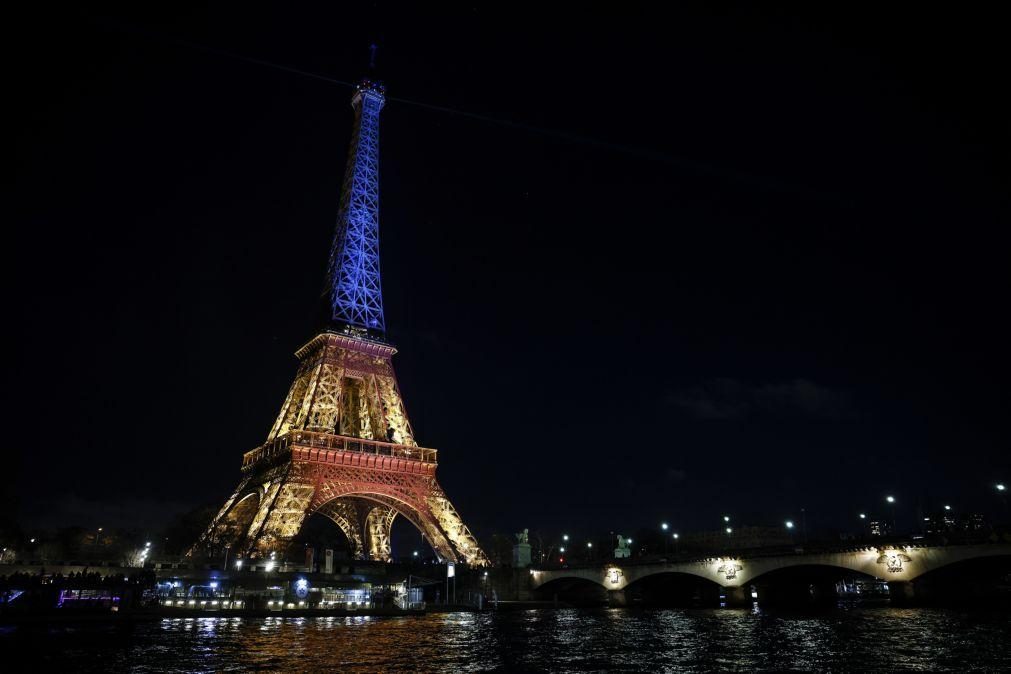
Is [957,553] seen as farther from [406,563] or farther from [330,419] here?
[330,419]

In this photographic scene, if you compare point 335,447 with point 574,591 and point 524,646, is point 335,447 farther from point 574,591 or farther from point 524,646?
point 574,591

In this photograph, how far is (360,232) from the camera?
8581 centimetres

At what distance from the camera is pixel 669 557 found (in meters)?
60.0

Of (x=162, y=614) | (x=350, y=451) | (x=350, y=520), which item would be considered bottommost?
(x=162, y=614)

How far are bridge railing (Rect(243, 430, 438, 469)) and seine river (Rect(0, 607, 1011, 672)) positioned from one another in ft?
79.7

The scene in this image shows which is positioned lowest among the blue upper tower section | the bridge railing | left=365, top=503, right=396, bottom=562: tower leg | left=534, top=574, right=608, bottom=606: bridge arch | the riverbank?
left=534, top=574, right=608, bottom=606: bridge arch

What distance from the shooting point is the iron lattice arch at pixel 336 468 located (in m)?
56.9

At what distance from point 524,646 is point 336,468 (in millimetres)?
38851

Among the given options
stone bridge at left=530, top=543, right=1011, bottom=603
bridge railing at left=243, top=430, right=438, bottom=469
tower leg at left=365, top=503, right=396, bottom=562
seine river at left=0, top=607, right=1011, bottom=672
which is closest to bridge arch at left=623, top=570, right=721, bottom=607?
stone bridge at left=530, top=543, right=1011, bottom=603

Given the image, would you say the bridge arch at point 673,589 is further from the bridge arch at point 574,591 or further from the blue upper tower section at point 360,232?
the blue upper tower section at point 360,232

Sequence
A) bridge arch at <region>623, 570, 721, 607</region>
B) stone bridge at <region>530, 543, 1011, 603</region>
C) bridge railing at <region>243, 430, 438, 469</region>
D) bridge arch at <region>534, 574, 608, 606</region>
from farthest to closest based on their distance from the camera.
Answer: bridge arch at <region>534, 574, 608, 606</region>
bridge arch at <region>623, 570, 721, 607</region>
bridge railing at <region>243, 430, 438, 469</region>
stone bridge at <region>530, 543, 1011, 603</region>

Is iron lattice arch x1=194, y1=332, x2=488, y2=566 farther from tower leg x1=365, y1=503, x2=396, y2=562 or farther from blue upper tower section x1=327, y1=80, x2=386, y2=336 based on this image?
blue upper tower section x1=327, y1=80, x2=386, y2=336

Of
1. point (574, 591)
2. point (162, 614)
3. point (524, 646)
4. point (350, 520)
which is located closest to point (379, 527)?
point (350, 520)

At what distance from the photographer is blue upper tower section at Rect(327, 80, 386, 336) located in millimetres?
79312
